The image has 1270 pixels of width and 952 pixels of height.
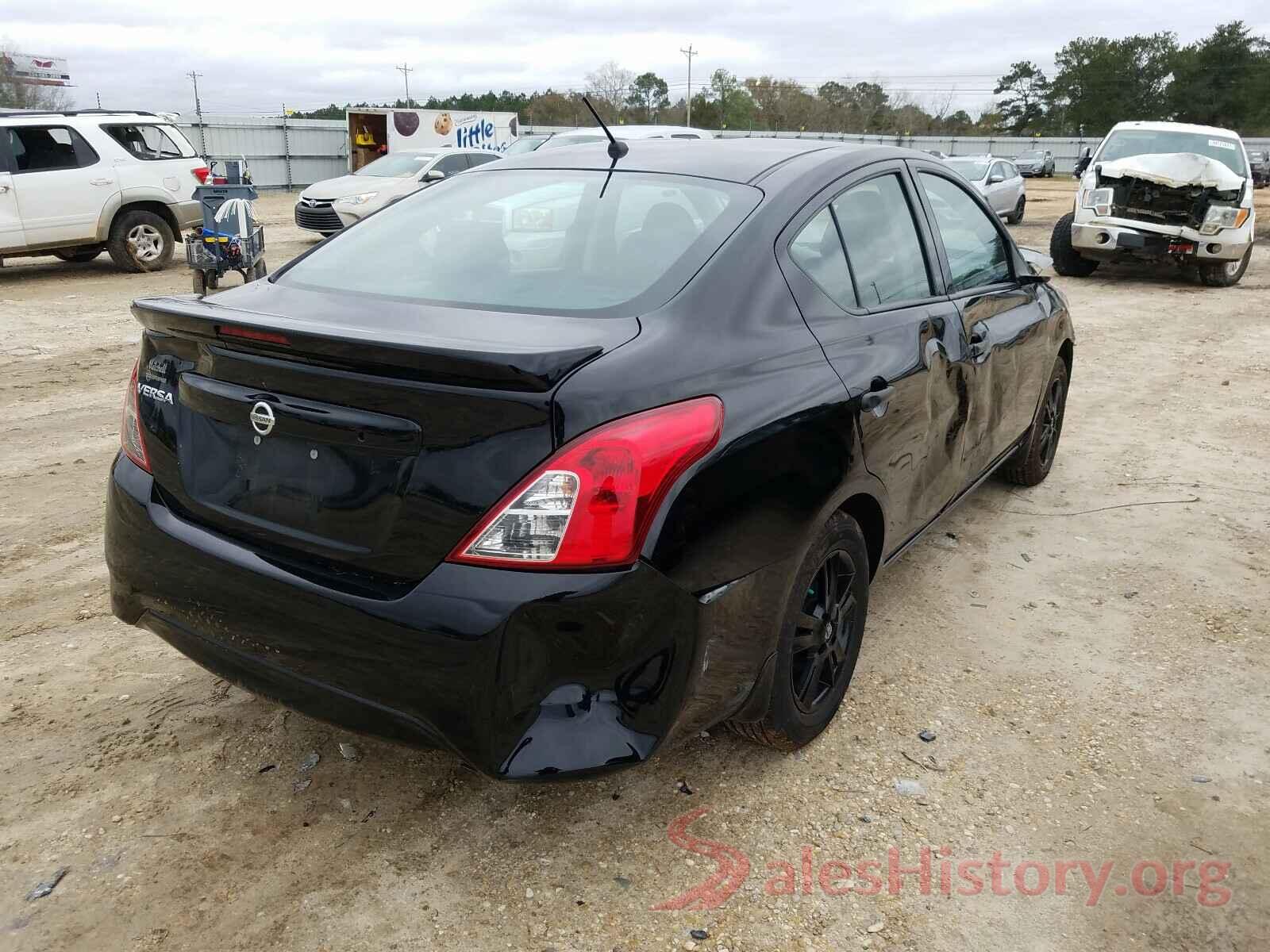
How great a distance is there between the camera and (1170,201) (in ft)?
39.9

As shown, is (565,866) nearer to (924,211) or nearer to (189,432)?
(189,432)

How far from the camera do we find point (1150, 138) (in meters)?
12.9

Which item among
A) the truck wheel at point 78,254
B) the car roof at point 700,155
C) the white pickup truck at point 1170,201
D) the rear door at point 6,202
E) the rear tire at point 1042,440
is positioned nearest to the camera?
the car roof at point 700,155

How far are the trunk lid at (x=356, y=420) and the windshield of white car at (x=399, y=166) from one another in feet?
47.2

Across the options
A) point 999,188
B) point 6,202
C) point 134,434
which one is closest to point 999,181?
point 999,188

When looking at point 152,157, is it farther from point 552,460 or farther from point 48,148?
point 552,460

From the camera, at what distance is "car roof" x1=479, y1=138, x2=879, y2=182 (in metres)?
2.92

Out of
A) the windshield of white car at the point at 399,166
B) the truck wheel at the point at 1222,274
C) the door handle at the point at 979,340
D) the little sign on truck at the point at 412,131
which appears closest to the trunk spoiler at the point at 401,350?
the door handle at the point at 979,340

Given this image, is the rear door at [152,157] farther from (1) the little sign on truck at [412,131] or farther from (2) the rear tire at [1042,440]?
(1) the little sign on truck at [412,131]

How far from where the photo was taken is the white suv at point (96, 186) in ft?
37.3

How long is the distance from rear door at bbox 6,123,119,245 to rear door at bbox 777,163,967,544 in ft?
37.2

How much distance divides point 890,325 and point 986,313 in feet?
2.98

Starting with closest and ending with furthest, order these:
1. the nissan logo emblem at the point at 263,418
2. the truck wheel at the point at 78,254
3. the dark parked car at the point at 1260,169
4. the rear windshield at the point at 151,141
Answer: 1. the nissan logo emblem at the point at 263,418
2. the rear windshield at the point at 151,141
3. the truck wheel at the point at 78,254
4. the dark parked car at the point at 1260,169

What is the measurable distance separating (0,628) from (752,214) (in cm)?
287
